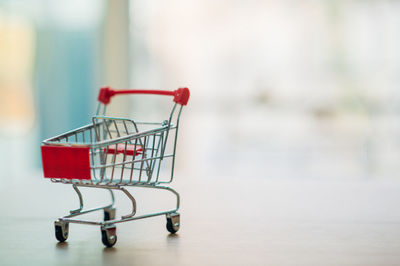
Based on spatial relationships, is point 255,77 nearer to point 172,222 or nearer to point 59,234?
point 172,222

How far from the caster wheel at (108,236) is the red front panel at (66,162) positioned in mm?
200

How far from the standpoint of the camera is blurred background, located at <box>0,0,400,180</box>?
17.3 ft

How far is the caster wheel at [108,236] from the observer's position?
1.94m

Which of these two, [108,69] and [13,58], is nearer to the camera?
[108,69]

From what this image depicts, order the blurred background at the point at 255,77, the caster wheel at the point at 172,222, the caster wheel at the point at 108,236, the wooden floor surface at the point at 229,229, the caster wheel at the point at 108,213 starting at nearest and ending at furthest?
1. the wooden floor surface at the point at 229,229
2. the caster wheel at the point at 108,236
3. the caster wheel at the point at 172,222
4. the caster wheel at the point at 108,213
5. the blurred background at the point at 255,77

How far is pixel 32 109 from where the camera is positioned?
521 cm

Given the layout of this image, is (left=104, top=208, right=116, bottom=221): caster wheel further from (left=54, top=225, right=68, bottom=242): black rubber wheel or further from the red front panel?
the red front panel

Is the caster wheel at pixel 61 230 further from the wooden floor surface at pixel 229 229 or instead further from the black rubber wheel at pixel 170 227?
the black rubber wheel at pixel 170 227

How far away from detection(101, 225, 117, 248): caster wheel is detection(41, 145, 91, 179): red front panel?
200 mm

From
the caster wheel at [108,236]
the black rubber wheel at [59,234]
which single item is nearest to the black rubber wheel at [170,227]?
the caster wheel at [108,236]

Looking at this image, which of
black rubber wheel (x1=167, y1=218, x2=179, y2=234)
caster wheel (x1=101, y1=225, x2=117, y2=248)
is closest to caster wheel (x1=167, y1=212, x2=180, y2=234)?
black rubber wheel (x1=167, y1=218, x2=179, y2=234)

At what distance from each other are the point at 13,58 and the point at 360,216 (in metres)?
3.67

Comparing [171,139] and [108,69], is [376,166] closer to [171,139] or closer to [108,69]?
[171,139]

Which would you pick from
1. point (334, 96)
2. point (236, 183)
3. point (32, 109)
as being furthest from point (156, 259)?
point (334, 96)
